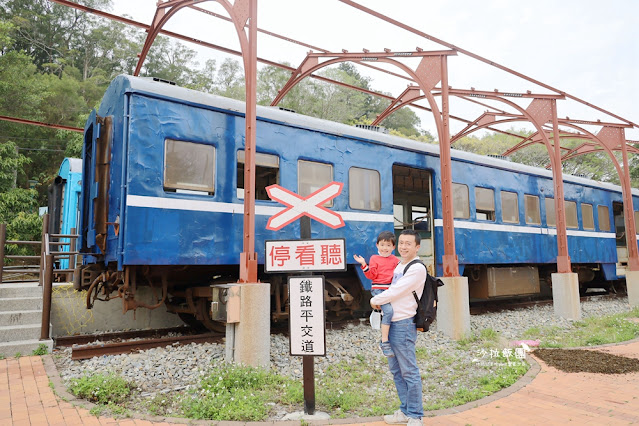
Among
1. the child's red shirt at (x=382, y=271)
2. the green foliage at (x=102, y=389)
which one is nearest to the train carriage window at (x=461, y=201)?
the child's red shirt at (x=382, y=271)

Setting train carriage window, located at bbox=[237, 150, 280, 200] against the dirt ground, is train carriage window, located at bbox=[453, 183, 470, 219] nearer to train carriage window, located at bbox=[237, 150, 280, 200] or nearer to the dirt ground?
the dirt ground

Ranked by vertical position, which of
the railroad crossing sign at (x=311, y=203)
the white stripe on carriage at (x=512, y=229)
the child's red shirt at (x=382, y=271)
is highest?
the white stripe on carriage at (x=512, y=229)

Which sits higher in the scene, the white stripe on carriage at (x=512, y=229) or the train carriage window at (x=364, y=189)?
the train carriage window at (x=364, y=189)

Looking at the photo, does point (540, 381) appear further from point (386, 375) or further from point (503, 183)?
point (503, 183)

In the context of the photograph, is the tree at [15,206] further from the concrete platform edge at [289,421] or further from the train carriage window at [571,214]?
the train carriage window at [571,214]

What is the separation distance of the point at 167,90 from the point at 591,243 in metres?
11.7

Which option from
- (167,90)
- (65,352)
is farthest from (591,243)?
(65,352)

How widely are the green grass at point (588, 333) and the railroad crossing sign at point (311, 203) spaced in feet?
15.5

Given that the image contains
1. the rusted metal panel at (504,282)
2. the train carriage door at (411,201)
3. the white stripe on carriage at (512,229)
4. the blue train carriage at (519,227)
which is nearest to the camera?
the white stripe on carriage at (512,229)

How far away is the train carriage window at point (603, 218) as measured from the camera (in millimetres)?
13219

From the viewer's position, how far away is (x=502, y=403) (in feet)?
14.0

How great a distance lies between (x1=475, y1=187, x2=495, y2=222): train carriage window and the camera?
970cm

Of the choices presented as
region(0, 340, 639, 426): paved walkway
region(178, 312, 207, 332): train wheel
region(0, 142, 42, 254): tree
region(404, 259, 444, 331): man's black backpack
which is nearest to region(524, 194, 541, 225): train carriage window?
region(0, 340, 639, 426): paved walkway

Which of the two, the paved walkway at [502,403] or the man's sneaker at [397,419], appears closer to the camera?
the man's sneaker at [397,419]
